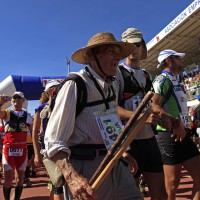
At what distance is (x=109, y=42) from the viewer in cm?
234

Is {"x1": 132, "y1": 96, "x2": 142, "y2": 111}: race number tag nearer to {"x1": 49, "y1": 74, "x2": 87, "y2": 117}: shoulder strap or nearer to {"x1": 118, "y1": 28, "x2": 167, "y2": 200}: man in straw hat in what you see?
{"x1": 118, "y1": 28, "x2": 167, "y2": 200}: man in straw hat

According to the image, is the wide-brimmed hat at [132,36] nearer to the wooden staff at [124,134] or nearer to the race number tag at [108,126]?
the race number tag at [108,126]

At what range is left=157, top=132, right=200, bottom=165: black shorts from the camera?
3.72m

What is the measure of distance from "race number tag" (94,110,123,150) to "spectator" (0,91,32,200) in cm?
388

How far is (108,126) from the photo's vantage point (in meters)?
2.21

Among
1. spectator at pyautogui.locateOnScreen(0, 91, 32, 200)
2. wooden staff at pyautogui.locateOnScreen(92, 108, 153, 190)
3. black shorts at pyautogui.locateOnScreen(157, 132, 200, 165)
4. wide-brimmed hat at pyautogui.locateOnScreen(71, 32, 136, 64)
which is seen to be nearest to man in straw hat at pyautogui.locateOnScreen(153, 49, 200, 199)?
black shorts at pyautogui.locateOnScreen(157, 132, 200, 165)

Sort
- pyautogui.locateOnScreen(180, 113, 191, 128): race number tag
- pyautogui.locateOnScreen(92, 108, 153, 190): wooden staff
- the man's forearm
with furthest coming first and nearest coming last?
1. pyautogui.locateOnScreen(180, 113, 191, 128): race number tag
2. the man's forearm
3. pyautogui.locateOnScreen(92, 108, 153, 190): wooden staff

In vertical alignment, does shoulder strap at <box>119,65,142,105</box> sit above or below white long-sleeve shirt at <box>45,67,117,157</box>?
above

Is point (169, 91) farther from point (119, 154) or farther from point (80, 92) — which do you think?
point (119, 154)

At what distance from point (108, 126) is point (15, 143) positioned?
415cm

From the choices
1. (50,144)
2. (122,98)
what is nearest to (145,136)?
(122,98)

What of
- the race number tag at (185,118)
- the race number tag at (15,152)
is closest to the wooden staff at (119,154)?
the race number tag at (185,118)

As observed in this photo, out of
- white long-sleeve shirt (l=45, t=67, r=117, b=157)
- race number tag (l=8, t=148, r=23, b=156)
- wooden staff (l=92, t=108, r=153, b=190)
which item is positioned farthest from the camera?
race number tag (l=8, t=148, r=23, b=156)

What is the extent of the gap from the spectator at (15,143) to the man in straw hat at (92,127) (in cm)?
376
